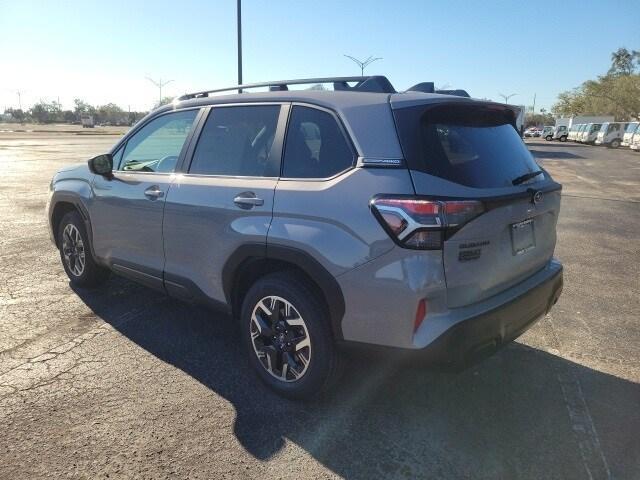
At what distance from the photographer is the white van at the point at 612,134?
45406 mm

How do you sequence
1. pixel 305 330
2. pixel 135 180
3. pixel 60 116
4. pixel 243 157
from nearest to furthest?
pixel 305 330 → pixel 243 157 → pixel 135 180 → pixel 60 116

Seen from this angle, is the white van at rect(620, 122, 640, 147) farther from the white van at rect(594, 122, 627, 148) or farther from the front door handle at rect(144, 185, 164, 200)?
the front door handle at rect(144, 185, 164, 200)

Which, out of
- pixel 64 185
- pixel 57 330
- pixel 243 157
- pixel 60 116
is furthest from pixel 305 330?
pixel 60 116

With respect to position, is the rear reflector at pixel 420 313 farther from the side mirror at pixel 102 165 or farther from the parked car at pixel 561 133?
the parked car at pixel 561 133

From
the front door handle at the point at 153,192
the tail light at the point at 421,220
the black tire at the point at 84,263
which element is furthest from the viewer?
the black tire at the point at 84,263

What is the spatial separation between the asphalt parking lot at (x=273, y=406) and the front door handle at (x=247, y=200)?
1148 mm

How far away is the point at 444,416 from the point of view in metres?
2.93

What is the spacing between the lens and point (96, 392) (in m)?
3.11

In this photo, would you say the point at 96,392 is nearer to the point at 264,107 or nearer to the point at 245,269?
the point at 245,269

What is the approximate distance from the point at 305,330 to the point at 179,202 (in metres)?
1.32

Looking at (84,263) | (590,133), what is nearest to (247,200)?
(84,263)

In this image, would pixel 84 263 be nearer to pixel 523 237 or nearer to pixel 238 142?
pixel 238 142

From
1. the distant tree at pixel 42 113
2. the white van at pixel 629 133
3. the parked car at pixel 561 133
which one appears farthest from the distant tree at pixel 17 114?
the white van at pixel 629 133

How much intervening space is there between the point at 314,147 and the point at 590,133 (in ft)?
185
